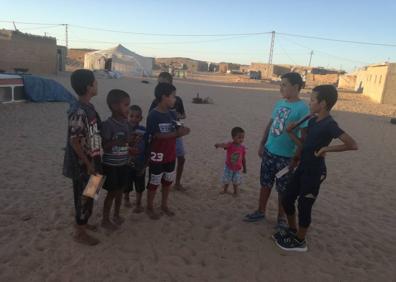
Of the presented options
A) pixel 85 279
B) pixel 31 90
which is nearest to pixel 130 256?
pixel 85 279

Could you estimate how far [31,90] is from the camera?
12961 mm

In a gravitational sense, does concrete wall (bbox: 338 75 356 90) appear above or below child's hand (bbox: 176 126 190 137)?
above

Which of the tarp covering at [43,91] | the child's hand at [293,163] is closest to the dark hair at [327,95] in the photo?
the child's hand at [293,163]

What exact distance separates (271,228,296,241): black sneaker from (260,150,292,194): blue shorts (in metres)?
0.42

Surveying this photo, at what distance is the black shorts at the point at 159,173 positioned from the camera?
12.7ft

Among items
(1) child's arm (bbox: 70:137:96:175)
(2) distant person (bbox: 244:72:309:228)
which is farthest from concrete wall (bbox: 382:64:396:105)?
(1) child's arm (bbox: 70:137:96:175)

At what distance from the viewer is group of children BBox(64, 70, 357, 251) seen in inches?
121

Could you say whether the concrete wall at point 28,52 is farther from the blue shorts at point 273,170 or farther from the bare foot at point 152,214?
the blue shorts at point 273,170

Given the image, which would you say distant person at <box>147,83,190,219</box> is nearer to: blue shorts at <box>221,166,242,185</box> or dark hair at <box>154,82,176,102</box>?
dark hair at <box>154,82,176,102</box>

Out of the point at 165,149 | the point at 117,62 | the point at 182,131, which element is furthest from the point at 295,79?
the point at 117,62

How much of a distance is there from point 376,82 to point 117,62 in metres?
25.4

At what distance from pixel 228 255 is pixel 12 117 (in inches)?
344

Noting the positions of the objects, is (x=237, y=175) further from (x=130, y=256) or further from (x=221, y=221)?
(x=130, y=256)

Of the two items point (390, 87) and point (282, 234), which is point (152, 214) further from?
point (390, 87)
